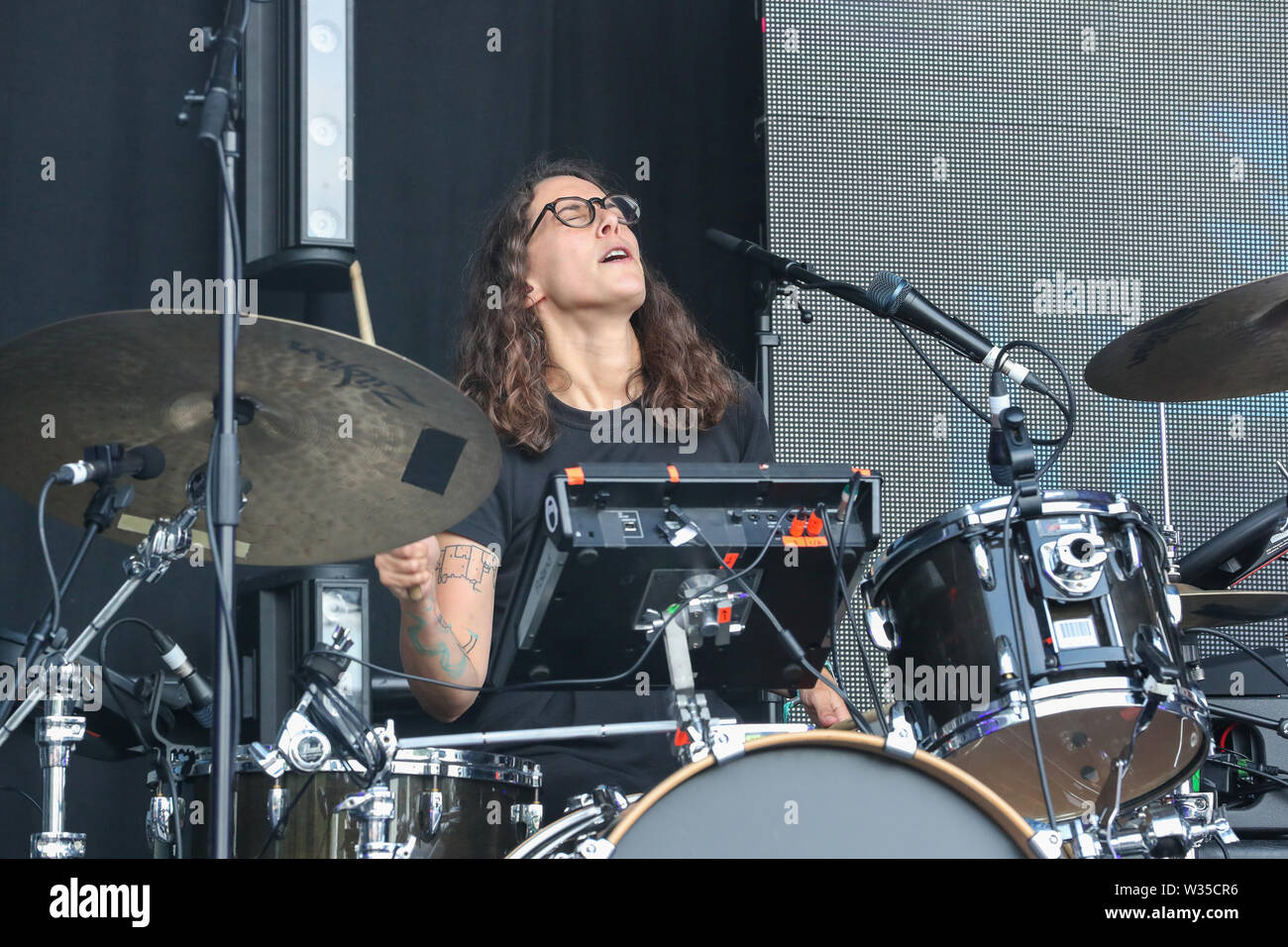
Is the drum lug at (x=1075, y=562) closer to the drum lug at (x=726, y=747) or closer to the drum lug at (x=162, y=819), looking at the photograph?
the drum lug at (x=726, y=747)

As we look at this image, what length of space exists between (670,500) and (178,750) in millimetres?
941

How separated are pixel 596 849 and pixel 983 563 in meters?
0.78

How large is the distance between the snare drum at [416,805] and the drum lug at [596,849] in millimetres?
527

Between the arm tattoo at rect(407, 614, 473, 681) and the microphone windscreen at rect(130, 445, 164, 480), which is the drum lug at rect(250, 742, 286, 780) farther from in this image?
the microphone windscreen at rect(130, 445, 164, 480)

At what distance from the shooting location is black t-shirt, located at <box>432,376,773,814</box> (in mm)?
2086

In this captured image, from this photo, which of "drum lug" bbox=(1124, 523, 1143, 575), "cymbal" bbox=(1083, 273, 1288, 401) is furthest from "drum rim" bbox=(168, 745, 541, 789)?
"cymbal" bbox=(1083, 273, 1288, 401)

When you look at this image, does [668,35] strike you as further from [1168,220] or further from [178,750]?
[178,750]

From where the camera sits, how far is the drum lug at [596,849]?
127 cm

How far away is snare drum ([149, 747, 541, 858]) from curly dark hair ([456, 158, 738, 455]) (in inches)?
25.3

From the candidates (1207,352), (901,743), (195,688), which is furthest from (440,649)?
(1207,352)

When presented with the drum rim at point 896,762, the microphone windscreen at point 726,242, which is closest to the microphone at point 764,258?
Answer: the microphone windscreen at point 726,242

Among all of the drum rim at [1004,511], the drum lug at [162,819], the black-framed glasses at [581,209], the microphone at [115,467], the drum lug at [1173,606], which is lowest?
the drum lug at [162,819]

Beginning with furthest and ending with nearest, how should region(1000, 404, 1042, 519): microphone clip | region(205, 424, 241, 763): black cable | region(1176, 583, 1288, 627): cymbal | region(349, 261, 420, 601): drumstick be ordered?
1. region(349, 261, 420, 601): drumstick
2. region(1176, 583, 1288, 627): cymbal
3. region(1000, 404, 1042, 519): microphone clip
4. region(205, 424, 241, 763): black cable

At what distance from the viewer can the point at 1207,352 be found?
88.1 inches
